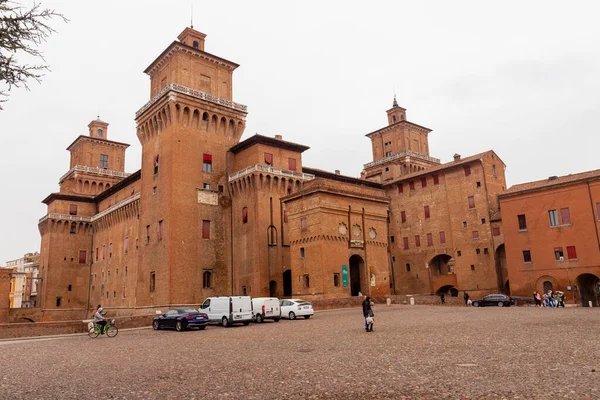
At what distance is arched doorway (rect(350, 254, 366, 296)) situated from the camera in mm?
45250

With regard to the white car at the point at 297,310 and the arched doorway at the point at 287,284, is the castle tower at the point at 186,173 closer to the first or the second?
the arched doorway at the point at 287,284

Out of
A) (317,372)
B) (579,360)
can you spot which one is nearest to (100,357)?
(317,372)

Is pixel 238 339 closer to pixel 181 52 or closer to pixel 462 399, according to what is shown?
pixel 462 399

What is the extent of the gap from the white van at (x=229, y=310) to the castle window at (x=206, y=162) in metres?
23.4

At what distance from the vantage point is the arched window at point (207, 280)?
152 ft

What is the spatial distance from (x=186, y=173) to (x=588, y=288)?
39875mm

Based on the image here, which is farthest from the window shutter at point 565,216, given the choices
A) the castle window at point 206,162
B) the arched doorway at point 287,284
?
the castle window at point 206,162

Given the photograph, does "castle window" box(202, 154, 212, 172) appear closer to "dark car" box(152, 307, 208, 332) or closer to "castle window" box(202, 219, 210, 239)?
"castle window" box(202, 219, 210, 239)

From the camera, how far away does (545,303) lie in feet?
128

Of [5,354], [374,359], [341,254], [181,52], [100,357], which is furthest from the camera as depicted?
[181,52]

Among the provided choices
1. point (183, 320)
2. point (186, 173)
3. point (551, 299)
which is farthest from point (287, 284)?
point (551, 299)

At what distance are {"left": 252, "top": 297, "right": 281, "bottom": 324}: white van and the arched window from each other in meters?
18.0

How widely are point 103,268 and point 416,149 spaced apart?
170 feet

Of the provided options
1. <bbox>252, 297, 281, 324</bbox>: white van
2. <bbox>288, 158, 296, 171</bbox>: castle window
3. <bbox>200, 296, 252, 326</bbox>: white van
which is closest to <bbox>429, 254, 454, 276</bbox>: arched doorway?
<bbox>288, 158, 296, 171</bbox>: castle window
